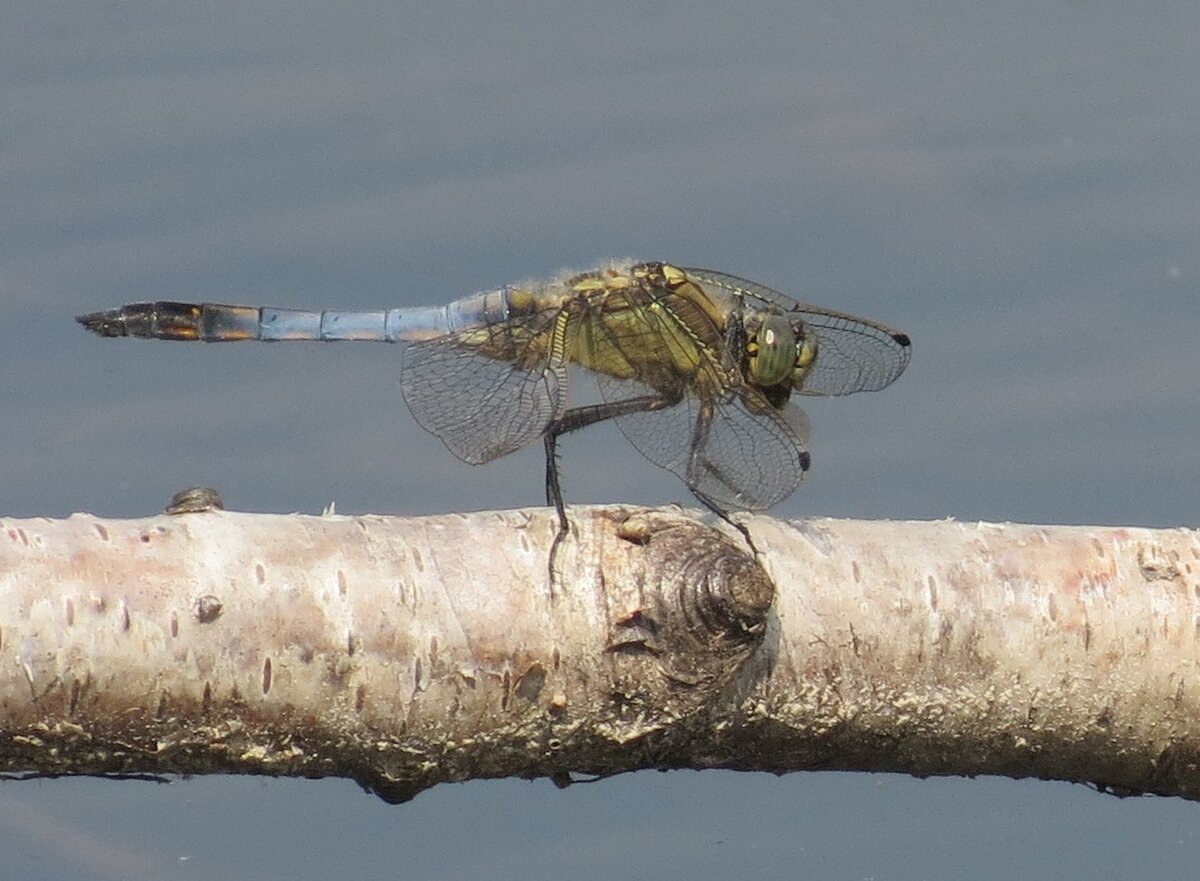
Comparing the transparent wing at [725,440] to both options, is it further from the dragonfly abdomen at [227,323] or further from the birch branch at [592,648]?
the dragonfly abdomen at [227,323]

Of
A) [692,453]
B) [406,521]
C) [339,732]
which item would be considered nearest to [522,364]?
[692,453]

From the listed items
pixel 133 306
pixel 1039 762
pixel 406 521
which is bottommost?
pixel 1039 762

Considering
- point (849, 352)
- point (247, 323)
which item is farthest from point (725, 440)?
point (247, 323)

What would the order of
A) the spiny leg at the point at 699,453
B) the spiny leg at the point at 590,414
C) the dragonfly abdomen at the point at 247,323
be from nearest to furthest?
the spiny leg at the point at 699,453 → the spiny leg at the point at 590,414 → the dragonfly abdomen at the point at 247,323

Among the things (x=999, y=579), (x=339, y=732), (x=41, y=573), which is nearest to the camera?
(x=41, y=573)

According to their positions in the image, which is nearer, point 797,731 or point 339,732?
point 339,732

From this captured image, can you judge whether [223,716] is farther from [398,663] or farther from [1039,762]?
[1039,762]

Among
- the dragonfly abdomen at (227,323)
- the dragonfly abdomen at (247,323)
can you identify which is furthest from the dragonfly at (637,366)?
the dragonfly abdomen at (227,323)

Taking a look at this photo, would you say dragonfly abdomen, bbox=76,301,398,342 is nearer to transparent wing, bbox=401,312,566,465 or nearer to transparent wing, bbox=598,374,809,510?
transparent wing, bbox=401,312,566,465
